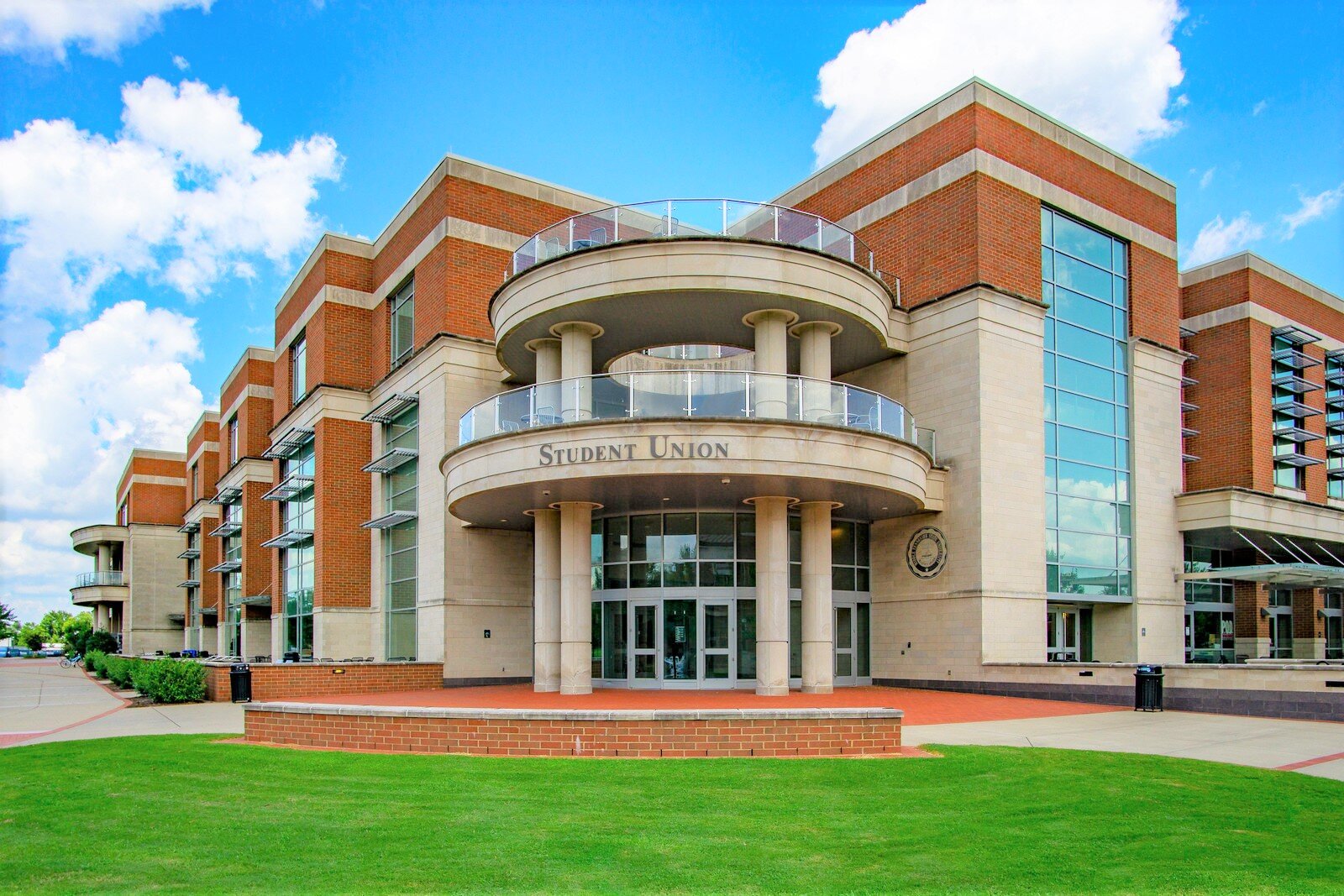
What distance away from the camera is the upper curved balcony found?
21734mm

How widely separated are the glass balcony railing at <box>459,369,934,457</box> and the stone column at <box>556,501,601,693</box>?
7.76ft

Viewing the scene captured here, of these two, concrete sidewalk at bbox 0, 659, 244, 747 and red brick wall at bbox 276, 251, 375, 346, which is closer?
concrete sidewalk at bbox 0, 659, 244, 747

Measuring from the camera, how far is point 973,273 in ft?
83.6

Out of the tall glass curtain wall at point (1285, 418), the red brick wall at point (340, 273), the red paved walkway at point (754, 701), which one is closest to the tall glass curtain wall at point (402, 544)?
the red brick wall at point (340, 273)

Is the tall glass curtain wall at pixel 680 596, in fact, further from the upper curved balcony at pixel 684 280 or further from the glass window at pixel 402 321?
the glass window at pixel 402 321

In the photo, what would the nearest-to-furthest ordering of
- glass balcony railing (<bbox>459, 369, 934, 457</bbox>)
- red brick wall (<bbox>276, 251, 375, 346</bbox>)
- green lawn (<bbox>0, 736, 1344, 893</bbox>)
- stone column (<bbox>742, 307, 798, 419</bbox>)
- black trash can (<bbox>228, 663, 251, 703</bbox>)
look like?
green lawn (<bbox>0, 736, 1344, 893</bbox>) → glass balcony railing (<bbox>459, 369, 934, 457</bbox>) → stone column (<bbox>742, 307, 798, 419</bbox>) → black trash can (<bbox>228, 663, 251, 703</bbox>) → red brick wall (<bbox>276, 251, 375, 346</bbox>)

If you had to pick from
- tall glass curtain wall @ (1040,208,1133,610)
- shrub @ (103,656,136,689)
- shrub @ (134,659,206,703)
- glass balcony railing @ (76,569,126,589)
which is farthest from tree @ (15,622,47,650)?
tall glass curtain wall @ (1040,208,1133,610)

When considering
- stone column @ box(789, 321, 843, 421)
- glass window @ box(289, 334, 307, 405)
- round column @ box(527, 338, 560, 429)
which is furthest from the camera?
glass window @ box(289, 334, 307, 405)

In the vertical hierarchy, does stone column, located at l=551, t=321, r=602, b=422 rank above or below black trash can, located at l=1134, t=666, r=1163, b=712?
above

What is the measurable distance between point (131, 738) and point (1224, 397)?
3285 cm

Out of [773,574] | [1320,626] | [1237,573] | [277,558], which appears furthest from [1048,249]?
[277,558]

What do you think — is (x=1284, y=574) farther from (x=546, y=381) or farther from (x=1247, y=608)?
(x=546, y=381)

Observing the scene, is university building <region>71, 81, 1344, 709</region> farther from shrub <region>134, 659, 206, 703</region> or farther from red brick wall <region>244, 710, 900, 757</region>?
red brick wall <region>244, 710, 900, 757</region>

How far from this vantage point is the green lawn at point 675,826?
23.0ft
